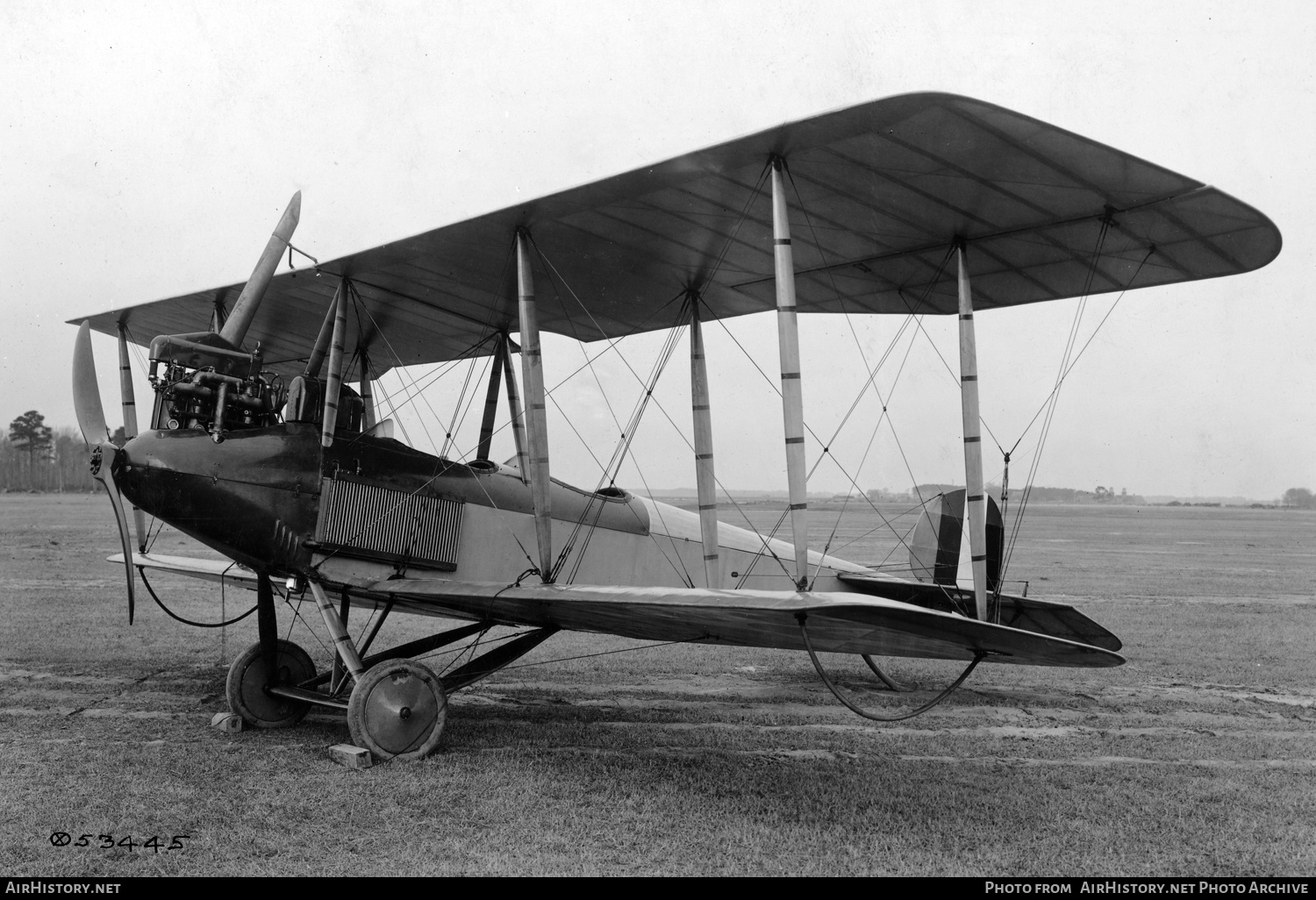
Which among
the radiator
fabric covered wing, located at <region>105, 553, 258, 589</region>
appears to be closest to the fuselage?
the radiator

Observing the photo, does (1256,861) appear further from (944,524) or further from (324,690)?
(324,690)

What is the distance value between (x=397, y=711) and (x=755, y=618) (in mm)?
2573

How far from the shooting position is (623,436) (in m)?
7.11

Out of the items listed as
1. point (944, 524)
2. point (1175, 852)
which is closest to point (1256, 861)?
point (1175, 852)

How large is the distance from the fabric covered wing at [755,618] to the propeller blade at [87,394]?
7.02 feet

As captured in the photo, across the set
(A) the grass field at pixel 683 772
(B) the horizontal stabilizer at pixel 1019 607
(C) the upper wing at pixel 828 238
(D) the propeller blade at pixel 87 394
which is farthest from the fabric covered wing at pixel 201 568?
(B) the horizontal stabilizer at pixel 1019 607

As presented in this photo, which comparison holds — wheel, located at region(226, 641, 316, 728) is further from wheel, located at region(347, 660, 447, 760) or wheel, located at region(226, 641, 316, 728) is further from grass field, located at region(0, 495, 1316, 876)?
wheel, located at region(347, 660, 447, 760)

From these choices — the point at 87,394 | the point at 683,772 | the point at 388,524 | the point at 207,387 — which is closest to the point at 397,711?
the point at 388,524

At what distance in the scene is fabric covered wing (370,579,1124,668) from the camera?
432cm

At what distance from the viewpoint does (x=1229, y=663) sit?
33.1 ft

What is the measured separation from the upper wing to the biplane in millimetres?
26

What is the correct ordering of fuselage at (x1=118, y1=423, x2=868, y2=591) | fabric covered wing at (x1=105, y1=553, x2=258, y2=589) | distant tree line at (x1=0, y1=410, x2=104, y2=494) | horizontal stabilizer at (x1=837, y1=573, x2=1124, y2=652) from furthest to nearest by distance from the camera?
distant tree line at (x1=0, y1=410, x2=104, y2=494), fabric covered wing at (x1=105, y1=553, x2=258, y2=589), horizontal stabilizer at (x1=837, y1=573, x2=1124, y2=652), fuselage at (x1=118, y1=423, x2=868, y2=591)

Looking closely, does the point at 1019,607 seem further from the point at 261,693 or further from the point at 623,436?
the point at 261,693

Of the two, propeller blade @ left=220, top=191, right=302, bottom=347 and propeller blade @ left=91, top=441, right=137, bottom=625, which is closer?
propeller blade @ left=91, top=441, right=137, bottom=625
